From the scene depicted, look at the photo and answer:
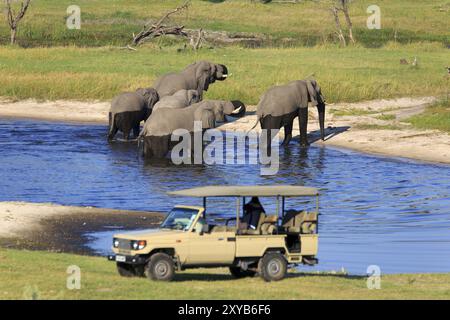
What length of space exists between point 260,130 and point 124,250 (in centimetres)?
2324

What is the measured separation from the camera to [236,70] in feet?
163

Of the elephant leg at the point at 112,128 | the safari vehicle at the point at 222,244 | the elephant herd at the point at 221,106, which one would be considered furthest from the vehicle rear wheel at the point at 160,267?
the elephant leg at the point at 112,128

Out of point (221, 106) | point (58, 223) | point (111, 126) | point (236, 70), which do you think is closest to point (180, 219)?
point (58, 223)

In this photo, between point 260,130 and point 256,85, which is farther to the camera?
point 256,85

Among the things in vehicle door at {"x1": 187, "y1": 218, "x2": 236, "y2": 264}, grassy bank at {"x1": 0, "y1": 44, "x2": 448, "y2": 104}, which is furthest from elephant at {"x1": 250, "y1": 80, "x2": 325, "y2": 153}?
vehicle door at {"x1": 187, "y1": 218, "x2": 236, "y2": 264}

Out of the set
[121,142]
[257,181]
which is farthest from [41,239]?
[121,142]

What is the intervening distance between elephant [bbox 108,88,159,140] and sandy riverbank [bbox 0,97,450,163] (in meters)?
3.83

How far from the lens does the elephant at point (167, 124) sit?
1331 inches

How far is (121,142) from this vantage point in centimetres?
3759

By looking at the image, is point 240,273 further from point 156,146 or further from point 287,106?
point 287,106

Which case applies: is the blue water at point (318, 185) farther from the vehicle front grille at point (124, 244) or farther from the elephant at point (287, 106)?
the vehicle front grille at point (124, 244)

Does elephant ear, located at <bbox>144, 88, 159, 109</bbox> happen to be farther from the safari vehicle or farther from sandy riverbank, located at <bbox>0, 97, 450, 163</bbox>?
the safari vehicle

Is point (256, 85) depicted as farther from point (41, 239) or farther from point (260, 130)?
point (41, 239)

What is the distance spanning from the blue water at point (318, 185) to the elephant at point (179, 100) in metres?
1.58
